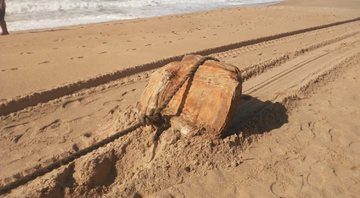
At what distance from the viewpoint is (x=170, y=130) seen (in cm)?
337

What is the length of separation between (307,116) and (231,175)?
5.51 feet

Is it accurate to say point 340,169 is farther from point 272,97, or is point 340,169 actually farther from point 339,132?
point 272,97

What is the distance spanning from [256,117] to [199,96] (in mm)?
957

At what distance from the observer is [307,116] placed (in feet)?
14.0

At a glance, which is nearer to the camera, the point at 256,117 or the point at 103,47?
the point at 256,117

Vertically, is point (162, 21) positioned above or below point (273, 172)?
below

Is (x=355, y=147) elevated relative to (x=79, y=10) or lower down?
elevated

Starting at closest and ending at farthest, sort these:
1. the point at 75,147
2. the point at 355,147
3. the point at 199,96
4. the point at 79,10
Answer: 1. the point at 199,96
2. the point at 75,147
3. the point at 355,147
4. the point at 79,10

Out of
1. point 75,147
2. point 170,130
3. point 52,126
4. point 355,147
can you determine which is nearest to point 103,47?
point 52,126

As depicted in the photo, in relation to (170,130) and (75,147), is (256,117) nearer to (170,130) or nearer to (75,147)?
(170,130)

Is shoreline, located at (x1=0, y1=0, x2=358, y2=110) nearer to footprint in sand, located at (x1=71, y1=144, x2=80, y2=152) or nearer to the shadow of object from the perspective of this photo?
footprint in sand, located at (x1=71, y1=144, x2=80, y2=152)

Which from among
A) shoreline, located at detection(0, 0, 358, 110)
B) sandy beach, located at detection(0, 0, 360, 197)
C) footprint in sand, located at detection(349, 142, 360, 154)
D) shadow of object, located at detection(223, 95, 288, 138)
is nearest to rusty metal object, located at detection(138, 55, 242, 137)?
sandy beach, located at detection(0, 0, 360, 197)

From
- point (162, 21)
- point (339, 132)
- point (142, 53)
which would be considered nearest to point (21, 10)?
point (162, 21)

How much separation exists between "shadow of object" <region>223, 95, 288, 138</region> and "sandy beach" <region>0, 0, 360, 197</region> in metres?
0.02
